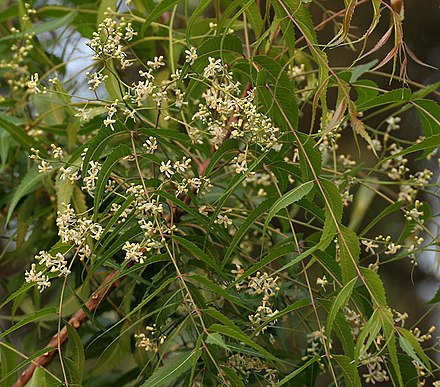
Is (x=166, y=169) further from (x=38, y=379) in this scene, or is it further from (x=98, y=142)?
(x=38, y=379)

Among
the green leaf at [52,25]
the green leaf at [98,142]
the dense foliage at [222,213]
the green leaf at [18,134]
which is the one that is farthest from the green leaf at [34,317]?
Result: the green leaf at [52,25]

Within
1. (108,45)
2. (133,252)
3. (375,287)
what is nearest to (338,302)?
(375,287)

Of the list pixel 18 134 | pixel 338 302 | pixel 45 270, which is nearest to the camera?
pixel 338 302

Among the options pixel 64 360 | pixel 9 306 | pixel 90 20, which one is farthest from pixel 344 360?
Answer: pixel 9 306

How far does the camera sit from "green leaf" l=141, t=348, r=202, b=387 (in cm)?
52

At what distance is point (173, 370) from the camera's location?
1.72ft

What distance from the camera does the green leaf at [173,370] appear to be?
0.52m

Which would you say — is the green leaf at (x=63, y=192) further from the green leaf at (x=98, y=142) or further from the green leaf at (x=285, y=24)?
the green leaf at (x=285, y=24)

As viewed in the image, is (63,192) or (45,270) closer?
(45,270)

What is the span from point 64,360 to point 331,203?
25 cm

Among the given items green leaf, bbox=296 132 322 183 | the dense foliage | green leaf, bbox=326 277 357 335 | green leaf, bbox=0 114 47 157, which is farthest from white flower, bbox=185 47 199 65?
green leaf, bbox=0 114 47 157

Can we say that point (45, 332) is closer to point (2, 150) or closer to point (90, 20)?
point (2, 150)

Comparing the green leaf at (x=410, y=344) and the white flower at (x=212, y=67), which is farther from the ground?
the white flower at (x=212, y=67)

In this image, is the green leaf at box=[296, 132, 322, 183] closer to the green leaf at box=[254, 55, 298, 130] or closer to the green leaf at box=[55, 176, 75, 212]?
the green leaf at box=[254, 55, 298, 130]
